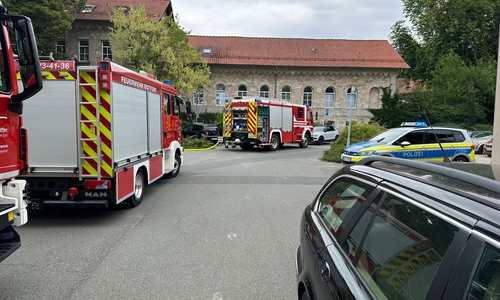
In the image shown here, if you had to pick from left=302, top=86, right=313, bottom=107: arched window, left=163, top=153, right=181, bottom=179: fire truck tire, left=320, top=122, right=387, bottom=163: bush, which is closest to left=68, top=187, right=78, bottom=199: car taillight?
left=163, top=153, right=181, bottom=179: fire truck tire

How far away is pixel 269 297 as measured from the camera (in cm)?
372

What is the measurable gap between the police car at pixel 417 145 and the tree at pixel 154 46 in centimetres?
1860

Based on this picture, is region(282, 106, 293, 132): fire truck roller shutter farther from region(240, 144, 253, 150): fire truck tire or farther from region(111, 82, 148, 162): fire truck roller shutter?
region(111, 82, 148, 162): fire truck roller shutter

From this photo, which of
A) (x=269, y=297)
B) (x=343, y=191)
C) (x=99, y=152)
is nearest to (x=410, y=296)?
(x=343, y=191)

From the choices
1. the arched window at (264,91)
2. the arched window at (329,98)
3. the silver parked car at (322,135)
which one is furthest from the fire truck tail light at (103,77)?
the arched window at (329,98)

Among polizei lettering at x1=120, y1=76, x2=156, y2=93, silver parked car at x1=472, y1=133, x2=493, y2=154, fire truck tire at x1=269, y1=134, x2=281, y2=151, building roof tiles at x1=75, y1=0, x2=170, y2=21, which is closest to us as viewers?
polizei lettering at x1=120, y1=76, x2=156, y2=93

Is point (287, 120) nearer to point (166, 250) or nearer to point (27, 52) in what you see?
point (166, 250)

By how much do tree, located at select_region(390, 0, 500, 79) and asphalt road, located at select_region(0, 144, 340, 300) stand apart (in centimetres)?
3658

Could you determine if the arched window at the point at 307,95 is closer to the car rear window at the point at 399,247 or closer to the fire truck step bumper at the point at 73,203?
the fire truck step bumper at the point at 73,203

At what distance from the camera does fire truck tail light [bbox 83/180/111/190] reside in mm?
6297

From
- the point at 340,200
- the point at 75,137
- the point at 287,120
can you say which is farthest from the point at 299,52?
the point at 340,200

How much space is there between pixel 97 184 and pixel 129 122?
58.1 inches

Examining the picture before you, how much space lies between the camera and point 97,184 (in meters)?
6.31

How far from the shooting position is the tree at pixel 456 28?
36.4m
